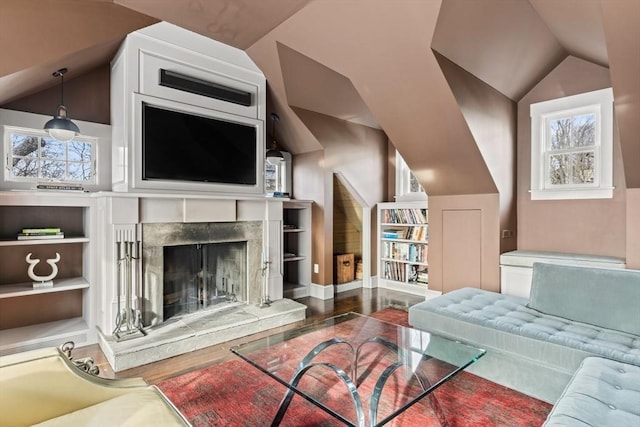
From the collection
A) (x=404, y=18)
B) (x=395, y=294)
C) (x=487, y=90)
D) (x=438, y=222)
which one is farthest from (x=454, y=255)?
(x=404, y=18)

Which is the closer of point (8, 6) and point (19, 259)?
point (8, 6)

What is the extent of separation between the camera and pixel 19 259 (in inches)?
116

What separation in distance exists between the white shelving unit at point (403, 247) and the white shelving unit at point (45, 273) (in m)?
3.76

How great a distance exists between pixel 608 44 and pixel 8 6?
355cm

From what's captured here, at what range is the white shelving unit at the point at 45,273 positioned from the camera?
2734mm

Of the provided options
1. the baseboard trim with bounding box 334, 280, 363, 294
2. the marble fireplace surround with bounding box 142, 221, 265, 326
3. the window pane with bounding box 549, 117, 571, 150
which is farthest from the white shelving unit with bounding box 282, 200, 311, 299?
the window pane with bounding box 549, 117, 571, 150

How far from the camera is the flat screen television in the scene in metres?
3.10

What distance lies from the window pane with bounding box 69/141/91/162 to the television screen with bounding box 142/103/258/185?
64 centimetres

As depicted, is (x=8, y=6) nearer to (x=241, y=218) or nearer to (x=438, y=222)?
(x=241, y=218)

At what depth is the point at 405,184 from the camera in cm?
527

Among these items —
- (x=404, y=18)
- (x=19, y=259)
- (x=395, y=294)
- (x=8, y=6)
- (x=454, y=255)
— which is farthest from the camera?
(x=395, y=294)

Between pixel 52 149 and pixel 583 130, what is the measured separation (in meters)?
5.13

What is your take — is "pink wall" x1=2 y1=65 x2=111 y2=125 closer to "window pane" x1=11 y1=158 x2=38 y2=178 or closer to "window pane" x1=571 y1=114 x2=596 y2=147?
"window pane" x1=11 y1=158 x2=38 y2=178

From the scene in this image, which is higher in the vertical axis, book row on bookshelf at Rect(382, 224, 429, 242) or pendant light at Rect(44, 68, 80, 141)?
pendant light at Rect(44, 68, 80, 141)
